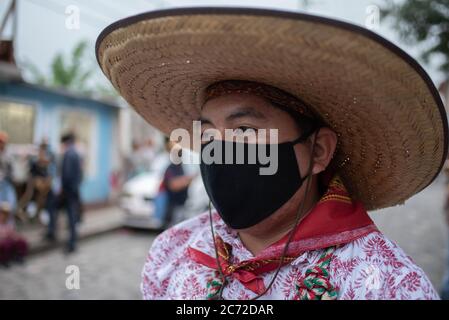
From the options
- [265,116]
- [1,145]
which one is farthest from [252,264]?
[1,145]

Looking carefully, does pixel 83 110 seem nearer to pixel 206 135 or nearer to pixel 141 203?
pixel 141 203

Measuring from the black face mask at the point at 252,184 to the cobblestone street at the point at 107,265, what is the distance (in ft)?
7.24

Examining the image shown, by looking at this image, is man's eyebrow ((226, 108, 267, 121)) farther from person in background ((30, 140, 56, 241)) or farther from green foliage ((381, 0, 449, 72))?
person in background ((30, 140, 56, 241))

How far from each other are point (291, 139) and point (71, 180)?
6.18 m

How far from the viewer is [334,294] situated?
1265 mm

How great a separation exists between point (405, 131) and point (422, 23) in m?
4.40

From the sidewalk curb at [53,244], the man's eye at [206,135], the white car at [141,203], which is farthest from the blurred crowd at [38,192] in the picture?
the man's eye at [206,135]

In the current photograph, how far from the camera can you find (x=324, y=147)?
1565 mm

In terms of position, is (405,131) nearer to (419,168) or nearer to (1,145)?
(419,168)

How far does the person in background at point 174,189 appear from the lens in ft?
20.7

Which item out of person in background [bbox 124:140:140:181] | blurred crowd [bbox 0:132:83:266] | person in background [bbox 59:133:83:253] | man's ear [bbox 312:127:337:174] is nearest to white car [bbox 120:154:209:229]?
blurred crowd [bbox 0:132:83:266]

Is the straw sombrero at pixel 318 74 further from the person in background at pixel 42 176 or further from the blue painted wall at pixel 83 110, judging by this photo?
the blue painted wall at pixel 83 110

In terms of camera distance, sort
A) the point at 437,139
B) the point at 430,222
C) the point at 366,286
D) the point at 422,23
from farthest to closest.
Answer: the point at 430,222, the point at 422,23, the point at 437,139, the point at 366,286

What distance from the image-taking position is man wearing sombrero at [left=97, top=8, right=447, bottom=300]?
1.12m
